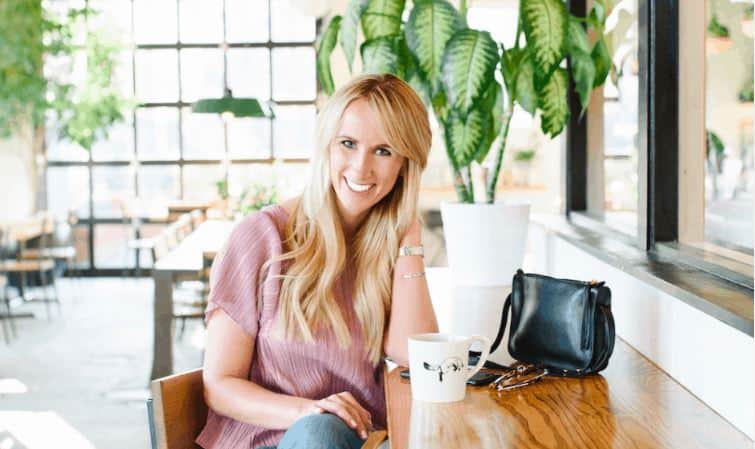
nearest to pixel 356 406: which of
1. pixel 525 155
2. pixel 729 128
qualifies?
pixel 729 128

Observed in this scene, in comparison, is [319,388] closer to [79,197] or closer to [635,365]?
[635,365]

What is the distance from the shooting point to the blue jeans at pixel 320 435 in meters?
1.67

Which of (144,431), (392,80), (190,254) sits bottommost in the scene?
(144,431)

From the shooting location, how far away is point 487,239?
279 cm

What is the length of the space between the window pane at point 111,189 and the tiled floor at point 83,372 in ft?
4.77

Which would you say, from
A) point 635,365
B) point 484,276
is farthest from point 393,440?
point 484,276

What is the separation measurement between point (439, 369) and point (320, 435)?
22 cm

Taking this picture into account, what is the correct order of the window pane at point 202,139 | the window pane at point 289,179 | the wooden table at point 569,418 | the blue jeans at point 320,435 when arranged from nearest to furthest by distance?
the wooden table at point 569,418 → the blue jeans at point 320,435 → the window pane at point 289,179 → the window pane at point 202,139

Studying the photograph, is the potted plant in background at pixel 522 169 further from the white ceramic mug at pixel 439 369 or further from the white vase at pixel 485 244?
the white ceramic mug at pixel 439 369

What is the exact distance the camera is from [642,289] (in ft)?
6.88

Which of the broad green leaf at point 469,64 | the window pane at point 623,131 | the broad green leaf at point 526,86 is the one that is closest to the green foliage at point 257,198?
the window pane at point 623,131

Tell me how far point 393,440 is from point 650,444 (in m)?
0.37

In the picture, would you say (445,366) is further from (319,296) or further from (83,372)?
(83,372)

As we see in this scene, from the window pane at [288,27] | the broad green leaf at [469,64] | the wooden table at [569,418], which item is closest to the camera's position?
the wooden table at [569,418]
